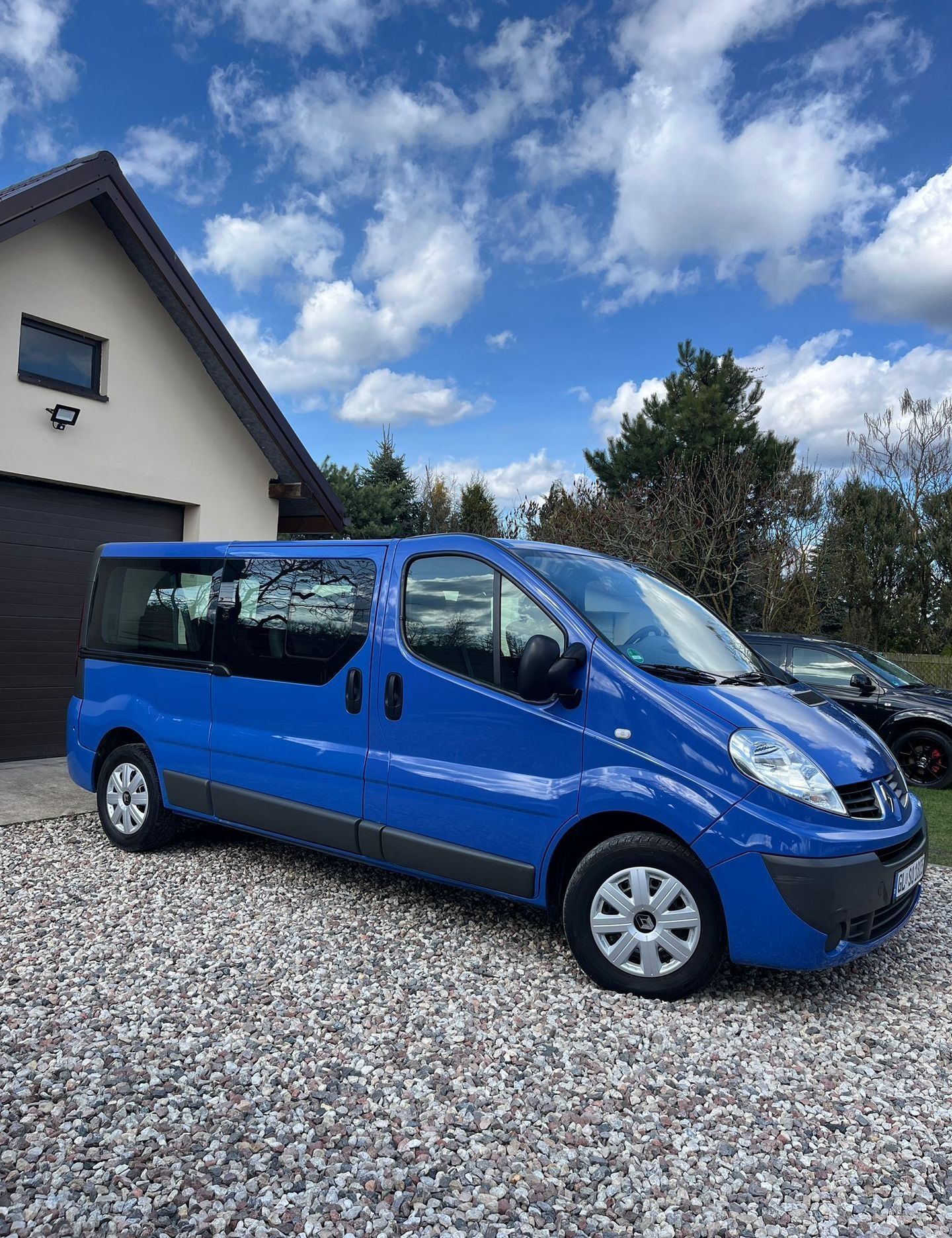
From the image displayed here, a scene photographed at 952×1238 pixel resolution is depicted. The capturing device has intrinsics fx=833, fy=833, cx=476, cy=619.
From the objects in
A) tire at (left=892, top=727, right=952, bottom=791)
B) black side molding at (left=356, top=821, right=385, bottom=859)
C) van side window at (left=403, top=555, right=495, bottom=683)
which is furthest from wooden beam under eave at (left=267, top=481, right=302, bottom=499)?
tire at (left=892, top=727, right=952, bottom=791)

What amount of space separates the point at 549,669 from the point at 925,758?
781cm

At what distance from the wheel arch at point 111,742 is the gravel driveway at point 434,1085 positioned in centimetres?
140

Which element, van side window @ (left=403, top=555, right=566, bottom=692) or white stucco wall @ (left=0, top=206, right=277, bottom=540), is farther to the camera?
white stucco wall @ (left=0, top=206, right=277, bottom=540)

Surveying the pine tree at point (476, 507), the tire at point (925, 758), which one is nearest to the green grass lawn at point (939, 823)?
the tire at point (925, 758)

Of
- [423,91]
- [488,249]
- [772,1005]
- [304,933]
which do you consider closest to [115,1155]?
[304,933]

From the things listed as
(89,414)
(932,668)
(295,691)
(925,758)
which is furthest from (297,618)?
(932,668)

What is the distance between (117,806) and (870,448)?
75.9 ft

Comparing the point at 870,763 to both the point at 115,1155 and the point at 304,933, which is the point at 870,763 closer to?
the point at 304,933

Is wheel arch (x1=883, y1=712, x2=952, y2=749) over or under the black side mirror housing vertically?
under

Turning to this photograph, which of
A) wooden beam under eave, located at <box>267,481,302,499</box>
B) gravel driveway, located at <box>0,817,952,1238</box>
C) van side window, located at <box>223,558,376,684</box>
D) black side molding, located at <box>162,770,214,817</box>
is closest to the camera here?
gravel driveway, located at <box>0,817,952,1238</box>

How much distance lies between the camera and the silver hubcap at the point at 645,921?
3.44 metres

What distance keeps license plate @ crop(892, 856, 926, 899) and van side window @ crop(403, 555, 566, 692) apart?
1.71m

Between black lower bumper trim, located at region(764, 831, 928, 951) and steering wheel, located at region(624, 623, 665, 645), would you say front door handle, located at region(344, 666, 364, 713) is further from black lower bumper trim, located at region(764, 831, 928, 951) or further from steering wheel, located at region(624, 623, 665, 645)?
black lower bumper trim, located at region(764, 831, 928, 951)

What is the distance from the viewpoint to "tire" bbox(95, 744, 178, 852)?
5.52 metres
